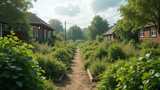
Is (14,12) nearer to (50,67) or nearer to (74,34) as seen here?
(50,67)

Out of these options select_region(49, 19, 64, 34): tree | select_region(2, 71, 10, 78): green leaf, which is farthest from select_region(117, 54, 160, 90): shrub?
select_region(49, 19, 64, 34): tree

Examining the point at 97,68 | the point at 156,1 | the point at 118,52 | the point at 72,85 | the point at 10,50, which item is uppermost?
the point at 156,1

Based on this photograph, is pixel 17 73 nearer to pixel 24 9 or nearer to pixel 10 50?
pixel 10 50

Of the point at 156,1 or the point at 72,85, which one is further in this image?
the point at 156,1

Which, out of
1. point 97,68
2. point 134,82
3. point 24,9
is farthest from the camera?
point 24,9

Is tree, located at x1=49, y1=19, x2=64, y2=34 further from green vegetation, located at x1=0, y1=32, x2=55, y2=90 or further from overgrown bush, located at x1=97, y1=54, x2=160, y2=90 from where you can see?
overgrown bush, located at x1=97, y1=54, x2=160, y2=90

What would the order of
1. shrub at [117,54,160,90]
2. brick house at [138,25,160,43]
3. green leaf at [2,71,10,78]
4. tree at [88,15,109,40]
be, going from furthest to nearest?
tree at [88,15,109,40], brick house at [138,25,160,43], shrub at [117,54,160,90], green leaf at [2,71,10,78]

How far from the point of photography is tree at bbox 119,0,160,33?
38.4ft

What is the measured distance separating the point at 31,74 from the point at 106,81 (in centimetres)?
204

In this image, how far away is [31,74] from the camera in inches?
85.6

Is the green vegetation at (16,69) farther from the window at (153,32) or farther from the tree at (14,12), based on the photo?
the window at (153,32)

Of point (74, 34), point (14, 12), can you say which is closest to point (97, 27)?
point (74, 34)

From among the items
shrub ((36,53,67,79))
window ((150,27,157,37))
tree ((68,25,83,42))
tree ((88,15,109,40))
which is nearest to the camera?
shrub ((36,53,67,79))

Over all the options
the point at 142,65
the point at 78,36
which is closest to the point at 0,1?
the point at 142,65
